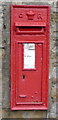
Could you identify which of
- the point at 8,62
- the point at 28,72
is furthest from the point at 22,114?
the point at 8,62

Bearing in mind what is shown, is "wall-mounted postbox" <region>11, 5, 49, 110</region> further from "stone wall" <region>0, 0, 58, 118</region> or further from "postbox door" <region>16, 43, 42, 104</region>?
"stone wall" <region>0, 0, 58, 118</region>

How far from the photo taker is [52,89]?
4715 millimetres

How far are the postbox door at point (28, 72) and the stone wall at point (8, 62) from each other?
19 cm

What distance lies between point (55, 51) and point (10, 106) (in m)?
1.03

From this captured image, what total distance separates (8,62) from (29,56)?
1.08ft

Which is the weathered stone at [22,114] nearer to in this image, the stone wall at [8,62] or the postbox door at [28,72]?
the stone wall at [8,62]

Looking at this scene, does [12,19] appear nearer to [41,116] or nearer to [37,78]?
[37,78]

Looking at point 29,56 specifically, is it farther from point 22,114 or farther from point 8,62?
point 22,114

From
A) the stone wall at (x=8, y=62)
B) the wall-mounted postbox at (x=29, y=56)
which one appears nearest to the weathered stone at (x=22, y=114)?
the stone wall at (x=8, y=62)

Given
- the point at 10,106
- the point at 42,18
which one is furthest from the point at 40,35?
the point at 10,106

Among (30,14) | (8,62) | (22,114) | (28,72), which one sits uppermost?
(30,14)

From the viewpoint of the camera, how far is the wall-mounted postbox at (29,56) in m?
4.46

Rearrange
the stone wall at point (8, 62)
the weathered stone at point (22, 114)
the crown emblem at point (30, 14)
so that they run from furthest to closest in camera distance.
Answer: the weathered stone at point (22, 114)
the stone wall at point (8, 62)
the crown emblem at point (30, 14)

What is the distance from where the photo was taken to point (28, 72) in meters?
4.54
